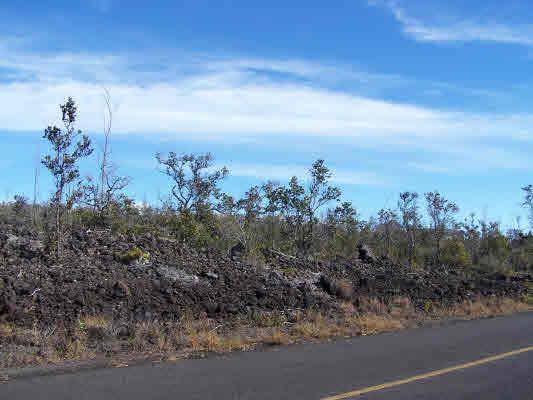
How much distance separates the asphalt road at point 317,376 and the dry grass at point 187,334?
2.94 feet

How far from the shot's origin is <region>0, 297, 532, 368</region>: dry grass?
9.41 meters

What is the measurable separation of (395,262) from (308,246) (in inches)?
150

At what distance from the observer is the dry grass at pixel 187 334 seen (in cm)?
941

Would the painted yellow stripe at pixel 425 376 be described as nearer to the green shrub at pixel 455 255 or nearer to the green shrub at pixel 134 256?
the green shrub at pixel 134 256

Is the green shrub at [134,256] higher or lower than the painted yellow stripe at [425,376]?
higher

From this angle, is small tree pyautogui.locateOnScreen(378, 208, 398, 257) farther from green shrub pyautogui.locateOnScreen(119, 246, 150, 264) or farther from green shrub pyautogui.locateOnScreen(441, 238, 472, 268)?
green shrub pyautogui.locateOnScreen(119, 246, 150, 264)

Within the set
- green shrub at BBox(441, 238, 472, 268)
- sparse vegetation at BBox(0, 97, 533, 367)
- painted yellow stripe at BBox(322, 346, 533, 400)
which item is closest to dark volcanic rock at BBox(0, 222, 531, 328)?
sparse vegetation at BBox(0, 97, 533, 367)

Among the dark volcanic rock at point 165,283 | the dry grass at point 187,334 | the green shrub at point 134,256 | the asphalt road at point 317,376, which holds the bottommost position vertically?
the asphalt road at point 317,376

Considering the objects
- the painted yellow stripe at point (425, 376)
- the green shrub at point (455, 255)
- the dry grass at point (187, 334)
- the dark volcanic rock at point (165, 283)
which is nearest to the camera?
the painted yellow stripe at point (425, 376)

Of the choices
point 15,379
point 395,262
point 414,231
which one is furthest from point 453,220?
point 15,379

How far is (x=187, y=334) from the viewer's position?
11117mm

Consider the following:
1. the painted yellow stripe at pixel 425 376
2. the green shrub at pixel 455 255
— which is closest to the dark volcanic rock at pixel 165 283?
the painted yellow stripe at pixel 425 376

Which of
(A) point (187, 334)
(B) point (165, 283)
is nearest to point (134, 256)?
(B) point (165, 283)

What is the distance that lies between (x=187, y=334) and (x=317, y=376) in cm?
370
